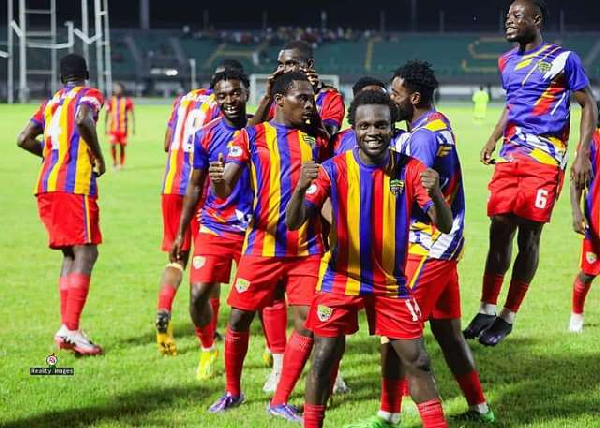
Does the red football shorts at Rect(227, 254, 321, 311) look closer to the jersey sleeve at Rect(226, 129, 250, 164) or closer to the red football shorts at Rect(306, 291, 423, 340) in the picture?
the jersey sleeve at Rect(226, 129, 250, 164)

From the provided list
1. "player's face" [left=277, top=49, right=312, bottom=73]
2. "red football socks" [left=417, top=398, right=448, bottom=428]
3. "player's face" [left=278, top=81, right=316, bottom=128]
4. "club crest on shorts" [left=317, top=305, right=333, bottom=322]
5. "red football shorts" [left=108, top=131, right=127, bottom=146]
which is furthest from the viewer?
"red football shorts" [left=108, top=131, right=127, bottom=146]

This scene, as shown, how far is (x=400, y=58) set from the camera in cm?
6588

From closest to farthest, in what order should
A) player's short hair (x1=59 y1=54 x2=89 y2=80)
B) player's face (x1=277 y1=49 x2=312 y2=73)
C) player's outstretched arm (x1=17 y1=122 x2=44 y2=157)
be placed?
player's face (x1=277 y1=49 x2=312 y2=73), player's short hair (x1=59 y1=54 x2=89 y2=80), player's outstretched arm (x1=17 y1=122 x2=44 y2=157)

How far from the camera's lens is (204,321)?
6809 millimetres

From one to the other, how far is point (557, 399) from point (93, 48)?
5652 cm

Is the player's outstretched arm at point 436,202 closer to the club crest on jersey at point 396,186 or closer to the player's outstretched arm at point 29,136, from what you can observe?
the club crest on jersey at point 396,186

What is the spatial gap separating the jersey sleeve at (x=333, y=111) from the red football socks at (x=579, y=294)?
3.01 m

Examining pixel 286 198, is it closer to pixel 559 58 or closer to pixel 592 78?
pixel 559 58

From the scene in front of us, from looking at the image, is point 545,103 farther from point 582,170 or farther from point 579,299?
point 579,299

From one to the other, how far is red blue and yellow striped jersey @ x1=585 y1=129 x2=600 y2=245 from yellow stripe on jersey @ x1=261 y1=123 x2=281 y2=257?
3.29m

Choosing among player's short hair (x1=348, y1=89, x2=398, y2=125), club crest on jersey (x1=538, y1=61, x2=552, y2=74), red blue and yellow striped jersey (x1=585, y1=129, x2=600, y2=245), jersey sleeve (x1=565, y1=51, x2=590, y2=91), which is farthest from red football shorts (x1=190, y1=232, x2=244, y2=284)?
red blue and yellow striped jersey (x1=585, y1=129, x2=600, y2=245)

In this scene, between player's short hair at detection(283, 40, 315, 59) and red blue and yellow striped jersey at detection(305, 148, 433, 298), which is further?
player's short hair at detection(283, 40, 315, 59)

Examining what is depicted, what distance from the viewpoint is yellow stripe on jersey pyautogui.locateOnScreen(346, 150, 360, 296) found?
461cm

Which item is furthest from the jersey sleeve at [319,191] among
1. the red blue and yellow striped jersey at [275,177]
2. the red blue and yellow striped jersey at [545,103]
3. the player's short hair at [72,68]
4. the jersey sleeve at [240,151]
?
the player's short hair at [72,68]
